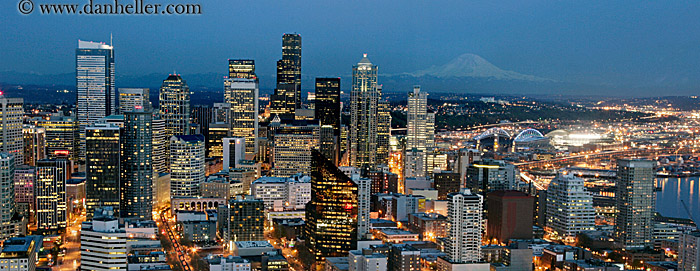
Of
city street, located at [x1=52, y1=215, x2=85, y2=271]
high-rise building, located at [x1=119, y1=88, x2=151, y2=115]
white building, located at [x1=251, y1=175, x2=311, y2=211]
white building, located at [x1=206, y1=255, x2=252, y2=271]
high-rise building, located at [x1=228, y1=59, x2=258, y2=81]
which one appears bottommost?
city street, located at [x1=52, y1=215, x2=85, y2=271]

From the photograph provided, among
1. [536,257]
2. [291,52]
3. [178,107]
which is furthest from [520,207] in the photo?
[291,52]

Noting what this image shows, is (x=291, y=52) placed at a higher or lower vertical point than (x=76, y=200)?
higher

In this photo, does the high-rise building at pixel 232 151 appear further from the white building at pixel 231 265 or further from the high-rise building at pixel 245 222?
the white building at pixel 231 265

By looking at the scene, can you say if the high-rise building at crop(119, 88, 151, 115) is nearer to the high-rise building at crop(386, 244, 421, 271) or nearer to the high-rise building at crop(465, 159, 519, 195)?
the high-rise building at crop(465, 159, 519, 195)

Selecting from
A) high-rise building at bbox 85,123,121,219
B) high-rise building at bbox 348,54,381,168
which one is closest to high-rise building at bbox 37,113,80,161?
high-rise building at bbox 85,123,121,219

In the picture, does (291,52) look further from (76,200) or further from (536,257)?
(536,257)

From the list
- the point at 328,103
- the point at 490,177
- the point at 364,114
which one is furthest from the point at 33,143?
the point at 490,177
